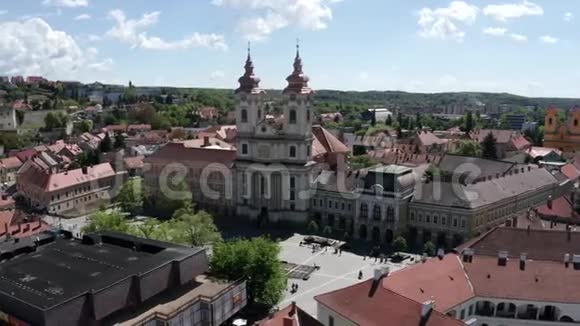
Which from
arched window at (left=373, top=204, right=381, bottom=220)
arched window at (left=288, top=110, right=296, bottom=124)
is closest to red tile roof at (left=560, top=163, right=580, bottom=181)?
arched window at (left=373, top=204, right=381, bottom=220)

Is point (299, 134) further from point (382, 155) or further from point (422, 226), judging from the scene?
point (382, 155)

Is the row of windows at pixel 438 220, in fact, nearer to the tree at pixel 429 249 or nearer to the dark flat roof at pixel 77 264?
the tree at pixel 429 249

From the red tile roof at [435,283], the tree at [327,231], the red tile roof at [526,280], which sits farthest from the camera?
the tree at [327,231]

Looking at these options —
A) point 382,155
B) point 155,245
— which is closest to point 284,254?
point 155,245

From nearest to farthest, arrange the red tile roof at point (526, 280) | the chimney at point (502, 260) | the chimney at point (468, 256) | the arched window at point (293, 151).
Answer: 1. the red tile roof at point (526, 280)
2. the chimney at point (502, 260)
3. the chimney at point (468, 256)
4. the arched window at point (293, 151)

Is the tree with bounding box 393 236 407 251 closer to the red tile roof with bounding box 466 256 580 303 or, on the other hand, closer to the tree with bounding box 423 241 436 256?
the tree with bounding box 423 241 436 256

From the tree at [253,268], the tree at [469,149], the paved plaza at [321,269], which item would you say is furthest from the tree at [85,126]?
the tree at [253,268]
